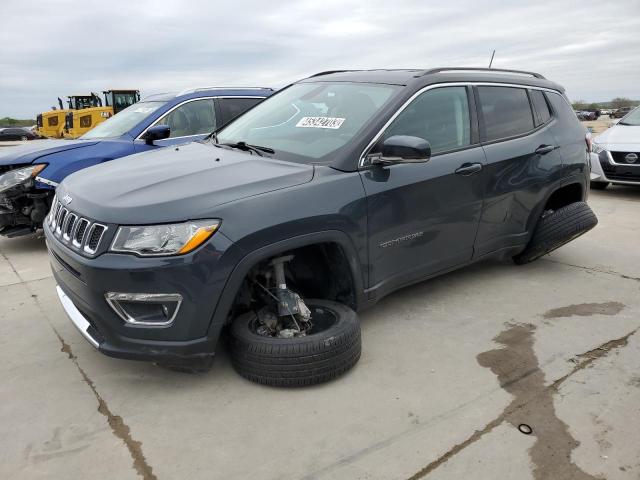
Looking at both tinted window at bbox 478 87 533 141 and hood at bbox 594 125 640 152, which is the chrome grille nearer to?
tinted window at bbox 478 87 533 141

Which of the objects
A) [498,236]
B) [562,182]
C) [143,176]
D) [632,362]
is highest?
[143,176]

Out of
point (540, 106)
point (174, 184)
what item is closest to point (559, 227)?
point (540, 106)

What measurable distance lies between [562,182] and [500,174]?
0.92 m

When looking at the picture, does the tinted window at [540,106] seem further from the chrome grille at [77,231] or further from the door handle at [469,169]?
the chrome grille at [77,231]

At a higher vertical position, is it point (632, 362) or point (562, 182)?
point (562, 182)

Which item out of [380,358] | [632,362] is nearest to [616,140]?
[632,362]

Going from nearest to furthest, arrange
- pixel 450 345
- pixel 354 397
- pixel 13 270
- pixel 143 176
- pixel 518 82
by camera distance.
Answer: pixel 354 397 < pixel 143 176 < pixel 450 345 < pixel 518 82 < pixel 13 270

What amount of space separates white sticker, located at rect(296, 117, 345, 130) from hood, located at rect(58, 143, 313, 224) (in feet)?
1.52

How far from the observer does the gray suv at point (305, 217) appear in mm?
2566

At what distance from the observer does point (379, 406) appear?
2.70 metres

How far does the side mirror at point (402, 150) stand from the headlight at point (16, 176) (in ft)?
12.6

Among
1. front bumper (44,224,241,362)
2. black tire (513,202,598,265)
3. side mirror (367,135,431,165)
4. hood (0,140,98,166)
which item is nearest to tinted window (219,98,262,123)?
hood (0,140,98,166)

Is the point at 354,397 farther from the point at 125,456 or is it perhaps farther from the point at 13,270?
the point at 13,270

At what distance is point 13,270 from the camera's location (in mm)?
4992
